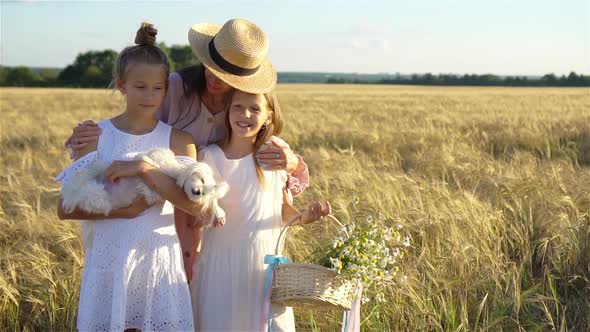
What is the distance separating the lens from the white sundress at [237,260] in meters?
2.99

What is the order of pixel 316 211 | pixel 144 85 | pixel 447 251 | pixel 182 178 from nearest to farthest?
pixel 182 178
pixel 144 85
pixel 316 211
pixel 447 251

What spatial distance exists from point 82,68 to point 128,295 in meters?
67.9

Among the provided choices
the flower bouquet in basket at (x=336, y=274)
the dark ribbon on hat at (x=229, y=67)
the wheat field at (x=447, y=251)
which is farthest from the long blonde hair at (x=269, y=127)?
the wheat field at (x=447, y=251)

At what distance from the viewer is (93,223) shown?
112 inches

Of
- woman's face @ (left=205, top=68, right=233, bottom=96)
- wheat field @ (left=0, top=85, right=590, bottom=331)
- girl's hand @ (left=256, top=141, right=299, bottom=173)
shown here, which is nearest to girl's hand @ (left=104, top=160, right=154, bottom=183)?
girl's hand @ (left=256, top=141, right=299, bottom=173)

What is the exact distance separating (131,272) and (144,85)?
77cm

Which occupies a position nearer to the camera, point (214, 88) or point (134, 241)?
point (134, 241)

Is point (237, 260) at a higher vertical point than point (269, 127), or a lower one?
lower

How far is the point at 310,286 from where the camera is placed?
2.73 m

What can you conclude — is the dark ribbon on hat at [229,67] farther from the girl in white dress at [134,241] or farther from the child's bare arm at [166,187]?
the child's bare arm at [166,187]

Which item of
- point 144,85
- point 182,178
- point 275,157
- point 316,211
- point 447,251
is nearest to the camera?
point 182,178

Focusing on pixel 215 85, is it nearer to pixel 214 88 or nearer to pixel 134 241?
pixel 214 88

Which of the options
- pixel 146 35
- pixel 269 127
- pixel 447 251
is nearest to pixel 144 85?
pixel 146 35

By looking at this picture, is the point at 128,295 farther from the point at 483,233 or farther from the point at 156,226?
the point at 483,233
